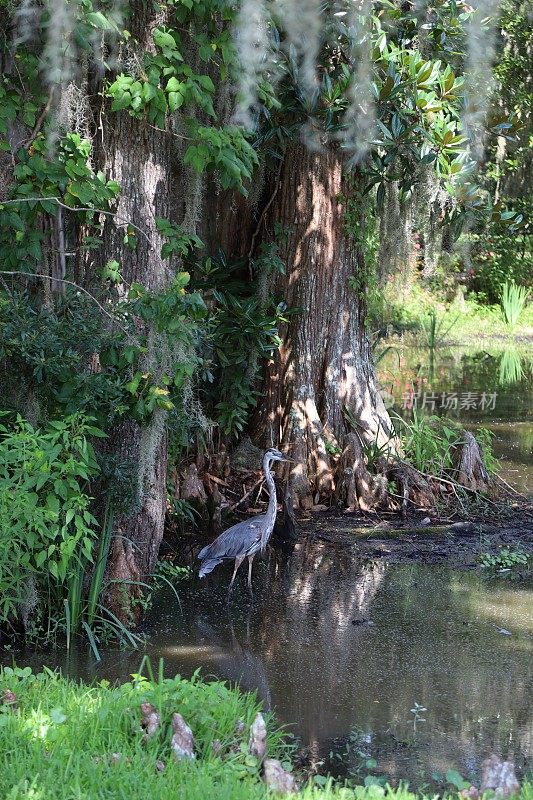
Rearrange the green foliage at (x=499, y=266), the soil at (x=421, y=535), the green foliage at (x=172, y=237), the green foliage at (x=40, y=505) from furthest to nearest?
the green foliage at (x=499, y=266) → the soil at (x=421, y=535) → the green foliage at (x=172, y=237) → the green foliage at (x=40, y=505)

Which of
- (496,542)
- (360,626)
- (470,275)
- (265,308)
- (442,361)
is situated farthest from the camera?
(470,275)

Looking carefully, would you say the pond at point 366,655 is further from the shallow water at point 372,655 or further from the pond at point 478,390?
the pond at point 478,390

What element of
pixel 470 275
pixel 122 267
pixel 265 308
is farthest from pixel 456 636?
pixel 470 275

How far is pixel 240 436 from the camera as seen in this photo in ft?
31.6

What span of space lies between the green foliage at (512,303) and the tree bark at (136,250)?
16451 mm

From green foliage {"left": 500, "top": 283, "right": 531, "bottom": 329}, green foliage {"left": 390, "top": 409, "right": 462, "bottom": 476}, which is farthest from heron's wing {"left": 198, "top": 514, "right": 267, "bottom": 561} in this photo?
green foliage {"left": 500, "top": 283, "right": 531, "bottom": 329}

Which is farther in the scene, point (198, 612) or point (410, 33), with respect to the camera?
point (410, 33)

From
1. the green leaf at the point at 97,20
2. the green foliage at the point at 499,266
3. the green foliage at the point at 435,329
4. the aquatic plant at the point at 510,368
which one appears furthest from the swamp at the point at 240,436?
the green foliage at the point at 499,266

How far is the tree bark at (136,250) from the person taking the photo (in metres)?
6.35

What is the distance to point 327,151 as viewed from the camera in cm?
915

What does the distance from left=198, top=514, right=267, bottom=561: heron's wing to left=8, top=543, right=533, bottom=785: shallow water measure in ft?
0.77

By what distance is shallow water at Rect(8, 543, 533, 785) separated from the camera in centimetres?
485

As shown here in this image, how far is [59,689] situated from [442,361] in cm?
1494

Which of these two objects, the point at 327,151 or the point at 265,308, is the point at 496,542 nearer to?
the point at 265,308
